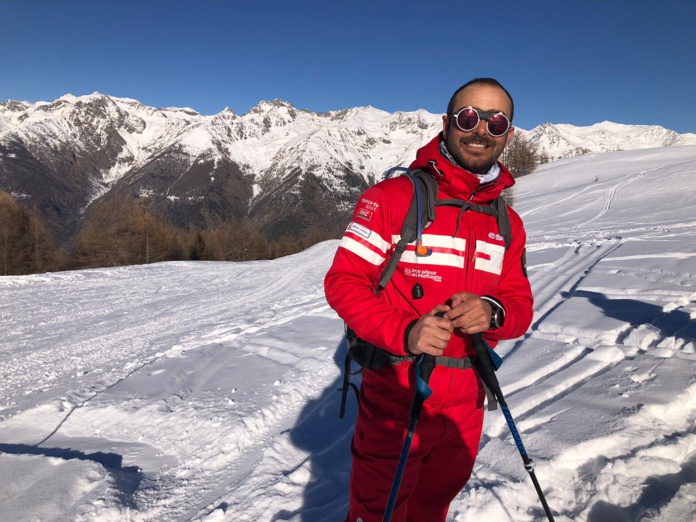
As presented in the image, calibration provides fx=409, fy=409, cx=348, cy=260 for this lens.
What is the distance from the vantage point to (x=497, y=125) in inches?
80.4

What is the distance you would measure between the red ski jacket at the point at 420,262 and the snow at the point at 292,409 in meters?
1.55

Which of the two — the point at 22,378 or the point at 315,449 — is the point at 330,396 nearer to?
the point at 315,449

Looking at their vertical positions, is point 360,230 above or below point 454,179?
below

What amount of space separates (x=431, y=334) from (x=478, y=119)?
1105 mm

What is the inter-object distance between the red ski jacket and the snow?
155cm

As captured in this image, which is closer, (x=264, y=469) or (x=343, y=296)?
(x=343, y=296)

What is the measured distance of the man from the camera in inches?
69.1

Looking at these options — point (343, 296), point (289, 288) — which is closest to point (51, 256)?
point (289, 288)

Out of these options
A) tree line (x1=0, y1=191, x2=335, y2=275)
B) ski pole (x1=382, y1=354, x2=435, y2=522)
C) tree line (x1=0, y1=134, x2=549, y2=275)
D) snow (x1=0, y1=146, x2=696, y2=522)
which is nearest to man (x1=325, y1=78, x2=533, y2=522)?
ski pole (x1=382, y1=354, x2=435, y2=522)

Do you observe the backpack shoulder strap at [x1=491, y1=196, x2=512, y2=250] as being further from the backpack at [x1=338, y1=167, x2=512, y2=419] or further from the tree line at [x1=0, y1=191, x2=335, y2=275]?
the tree line at [x1=0, y1=191, x2=335, y2=275]

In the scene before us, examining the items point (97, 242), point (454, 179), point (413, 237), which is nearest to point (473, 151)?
point (454, 179)

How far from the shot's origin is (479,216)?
207 cm

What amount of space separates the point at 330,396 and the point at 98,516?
2.38 m

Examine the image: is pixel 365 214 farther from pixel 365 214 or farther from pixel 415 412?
pixel 415 412
